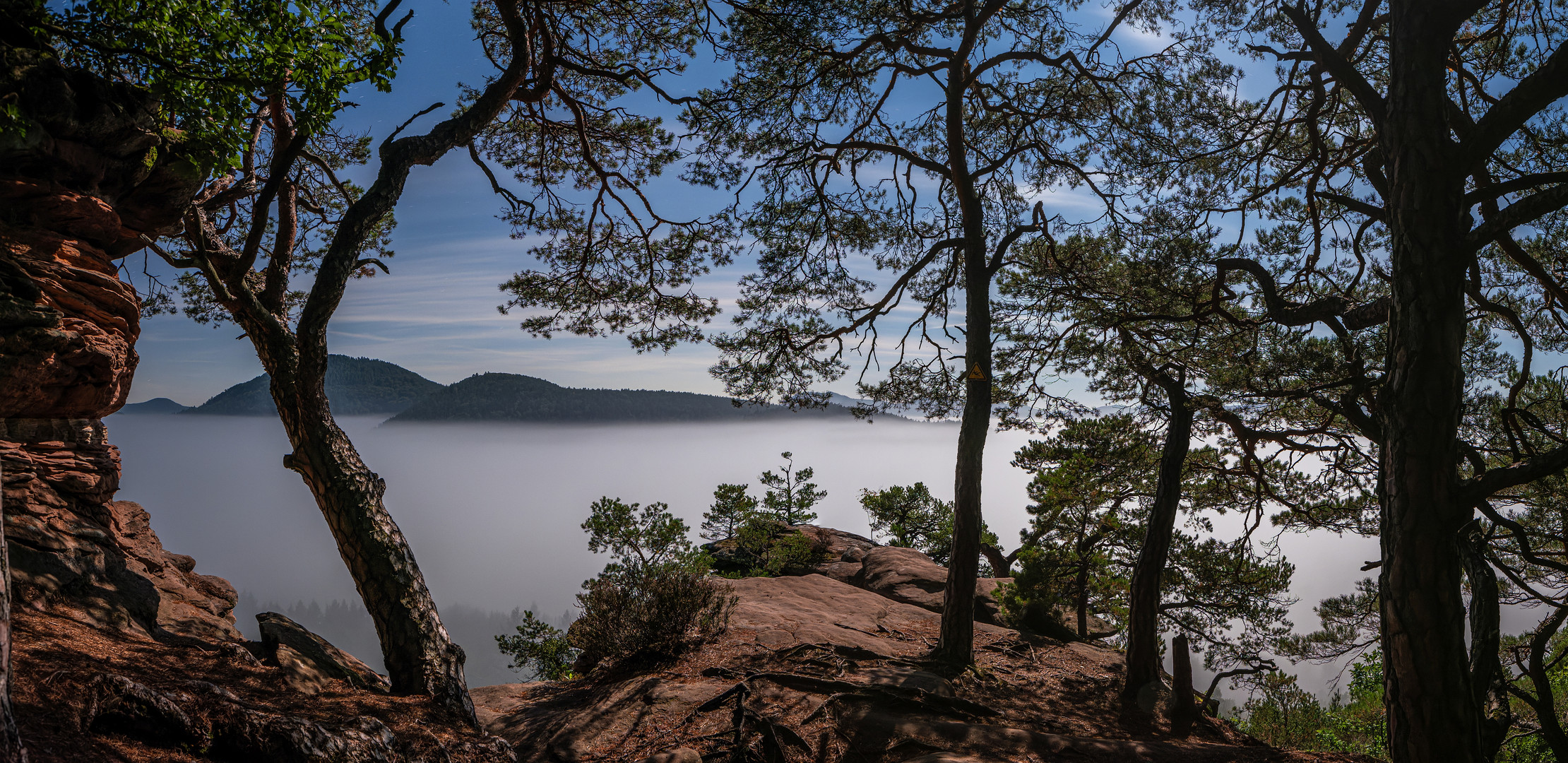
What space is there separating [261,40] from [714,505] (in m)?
13.4

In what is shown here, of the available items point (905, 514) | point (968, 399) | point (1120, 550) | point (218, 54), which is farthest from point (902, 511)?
point (218, 54)

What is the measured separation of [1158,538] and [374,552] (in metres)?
9.60

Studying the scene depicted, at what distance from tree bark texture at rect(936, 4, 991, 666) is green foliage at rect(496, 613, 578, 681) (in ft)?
29.4

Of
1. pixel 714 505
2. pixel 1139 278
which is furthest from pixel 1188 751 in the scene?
pixel 714 505

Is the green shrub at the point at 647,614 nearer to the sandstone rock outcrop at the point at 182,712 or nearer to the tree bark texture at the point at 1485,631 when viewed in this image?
the sandstone rock outcrop at the point at 182,712

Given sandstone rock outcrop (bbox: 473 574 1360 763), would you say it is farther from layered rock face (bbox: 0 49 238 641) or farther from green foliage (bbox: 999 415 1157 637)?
layered rock face (bbox: 0 49 238 641)

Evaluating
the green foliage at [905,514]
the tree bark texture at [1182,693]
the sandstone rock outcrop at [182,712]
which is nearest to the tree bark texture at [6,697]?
the sandstone rock outcrop at [182,712]

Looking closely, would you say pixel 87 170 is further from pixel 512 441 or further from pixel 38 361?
pixel 512 441

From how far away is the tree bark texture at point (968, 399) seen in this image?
8602 mm

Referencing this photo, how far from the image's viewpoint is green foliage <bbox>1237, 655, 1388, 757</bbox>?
1089 cm

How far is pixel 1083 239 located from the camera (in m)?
9.59

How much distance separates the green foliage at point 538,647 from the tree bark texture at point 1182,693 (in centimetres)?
1118

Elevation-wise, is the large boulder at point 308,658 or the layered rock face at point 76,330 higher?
the layered rock face at point 76,330

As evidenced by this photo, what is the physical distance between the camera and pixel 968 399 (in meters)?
9.06
